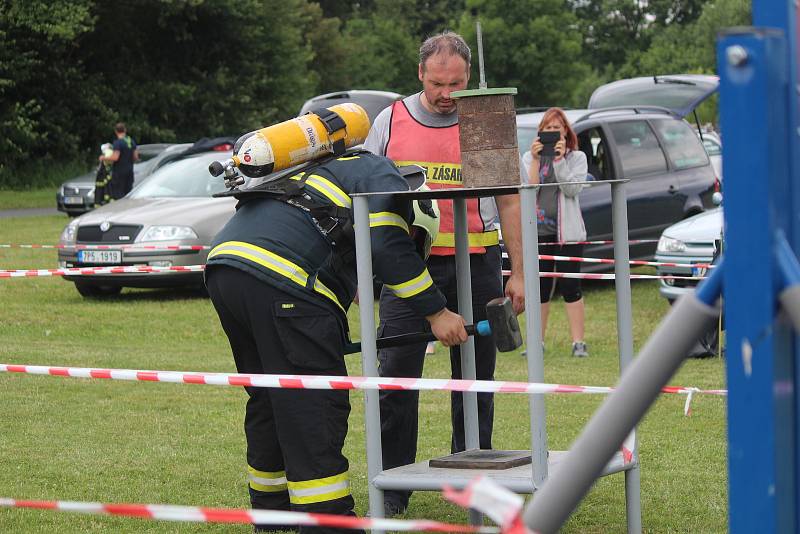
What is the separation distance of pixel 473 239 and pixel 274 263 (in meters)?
1.26

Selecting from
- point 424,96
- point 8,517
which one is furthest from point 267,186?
point 8,517

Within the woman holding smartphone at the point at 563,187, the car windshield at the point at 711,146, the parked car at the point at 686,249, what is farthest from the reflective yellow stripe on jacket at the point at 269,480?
the car windshield at the point at 711,146

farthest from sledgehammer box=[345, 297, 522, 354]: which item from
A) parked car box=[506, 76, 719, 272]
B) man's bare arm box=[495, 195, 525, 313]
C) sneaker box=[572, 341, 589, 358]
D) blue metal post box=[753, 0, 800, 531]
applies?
parked car box=[506, 76, 719, 272]

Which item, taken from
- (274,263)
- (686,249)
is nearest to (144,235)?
(686,249)

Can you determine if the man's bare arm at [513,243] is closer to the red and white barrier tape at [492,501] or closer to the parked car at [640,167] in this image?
the red and white barrier tape at [492,501]

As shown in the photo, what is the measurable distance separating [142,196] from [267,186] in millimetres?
9707

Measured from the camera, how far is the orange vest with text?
17.7 feet

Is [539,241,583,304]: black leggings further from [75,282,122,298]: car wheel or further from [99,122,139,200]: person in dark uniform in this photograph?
[99,122,139,200]: person in dark uniform

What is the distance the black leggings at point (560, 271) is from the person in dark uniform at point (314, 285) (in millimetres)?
5389

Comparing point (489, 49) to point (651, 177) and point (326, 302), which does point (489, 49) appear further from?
point (326, 302)

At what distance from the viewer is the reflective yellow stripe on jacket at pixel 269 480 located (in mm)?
5145

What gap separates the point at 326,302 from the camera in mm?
4574

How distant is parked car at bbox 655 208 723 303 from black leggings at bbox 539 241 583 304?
2.90 ft

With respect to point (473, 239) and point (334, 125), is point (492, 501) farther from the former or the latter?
point (473, 239)
